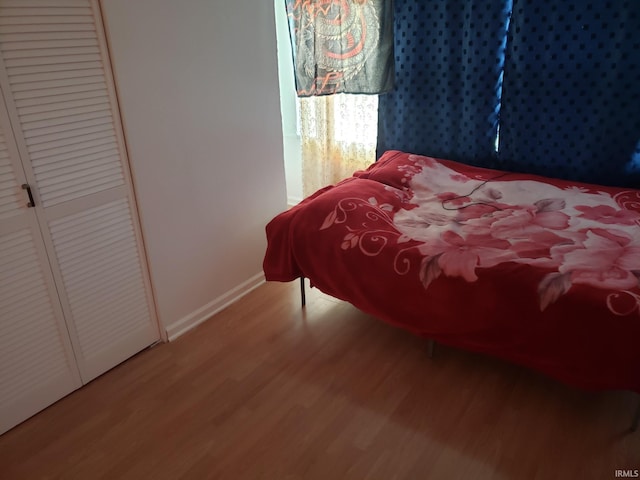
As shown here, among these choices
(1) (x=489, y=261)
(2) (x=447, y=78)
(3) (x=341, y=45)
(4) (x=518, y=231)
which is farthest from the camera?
(3) (x=341, y=45)

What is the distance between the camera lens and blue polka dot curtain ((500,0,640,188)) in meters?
2.38

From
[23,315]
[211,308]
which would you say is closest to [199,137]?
[211,308]

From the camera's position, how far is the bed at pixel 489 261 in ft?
5.43

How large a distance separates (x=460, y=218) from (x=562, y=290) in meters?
0.70

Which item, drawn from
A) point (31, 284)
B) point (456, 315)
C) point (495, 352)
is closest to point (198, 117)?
point (31, 284)

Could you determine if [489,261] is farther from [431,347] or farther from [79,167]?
[79,167]

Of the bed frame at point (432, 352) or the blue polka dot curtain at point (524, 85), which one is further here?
the blue polka dot curtain at point (524, 85)

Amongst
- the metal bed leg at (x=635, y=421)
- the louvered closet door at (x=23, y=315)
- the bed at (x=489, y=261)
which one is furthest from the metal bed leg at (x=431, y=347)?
the louvered closet door at (x=23, y=315)

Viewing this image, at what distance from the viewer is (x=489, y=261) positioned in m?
1.87

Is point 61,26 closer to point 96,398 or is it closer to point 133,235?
point 133,235

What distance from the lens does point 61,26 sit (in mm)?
1720

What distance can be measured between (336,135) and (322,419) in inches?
88.2

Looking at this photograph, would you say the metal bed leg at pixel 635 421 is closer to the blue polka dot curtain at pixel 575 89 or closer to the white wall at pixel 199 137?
the blue polka dot curtain at pixel 575 89

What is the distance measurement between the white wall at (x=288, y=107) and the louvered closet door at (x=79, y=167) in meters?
1.80
